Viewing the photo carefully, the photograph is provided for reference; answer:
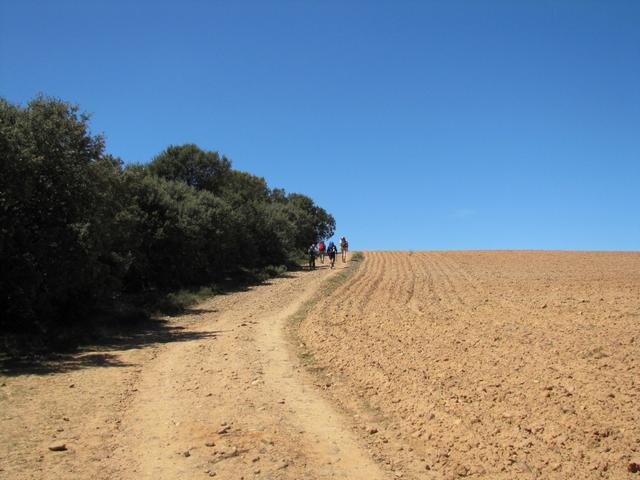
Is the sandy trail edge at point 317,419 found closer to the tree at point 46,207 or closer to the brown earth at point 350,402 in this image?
the brown earth at point 350,402

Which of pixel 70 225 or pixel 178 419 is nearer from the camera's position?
pixel 178 419

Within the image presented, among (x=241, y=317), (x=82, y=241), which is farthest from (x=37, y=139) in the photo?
(x=241, y=317)

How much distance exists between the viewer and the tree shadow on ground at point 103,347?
12.9 metres

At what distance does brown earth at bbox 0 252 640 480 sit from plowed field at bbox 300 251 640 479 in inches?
1.1

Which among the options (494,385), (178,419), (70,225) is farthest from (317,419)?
(70,225)

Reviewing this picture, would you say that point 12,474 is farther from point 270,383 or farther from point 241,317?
point 241,317

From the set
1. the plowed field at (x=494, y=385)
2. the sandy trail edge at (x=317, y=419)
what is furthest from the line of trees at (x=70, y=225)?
the plowed field at (x=494, y=385)

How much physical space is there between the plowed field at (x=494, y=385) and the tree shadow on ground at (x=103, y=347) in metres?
4.31

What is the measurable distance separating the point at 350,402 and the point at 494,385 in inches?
91.3

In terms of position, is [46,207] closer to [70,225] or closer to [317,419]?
[70,225]

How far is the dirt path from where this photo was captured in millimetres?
6578

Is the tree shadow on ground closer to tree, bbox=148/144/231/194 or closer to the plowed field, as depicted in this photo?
the plowed field

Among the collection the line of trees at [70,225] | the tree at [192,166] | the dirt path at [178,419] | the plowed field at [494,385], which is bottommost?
the dirt path at [178,419]

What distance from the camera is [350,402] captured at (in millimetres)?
9352
